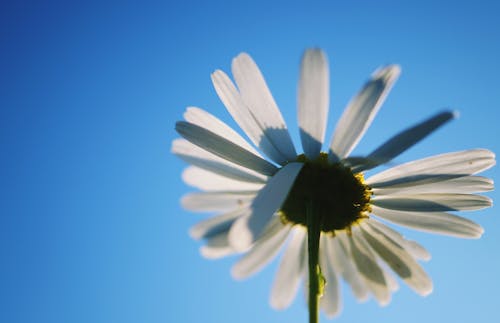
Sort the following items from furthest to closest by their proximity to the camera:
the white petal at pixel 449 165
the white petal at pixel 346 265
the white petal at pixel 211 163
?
1. the white petal at pixel 346 265
2. the white petal at pixel 449 165
3. the white petal at pixel 211 163

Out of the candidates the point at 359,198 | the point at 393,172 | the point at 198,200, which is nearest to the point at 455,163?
the point at 393,172

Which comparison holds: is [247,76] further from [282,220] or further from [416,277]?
[416,277]

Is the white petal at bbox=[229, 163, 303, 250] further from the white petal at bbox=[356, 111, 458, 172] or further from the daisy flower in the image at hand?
the white petal at bbox=[356, 111, 458, 172]

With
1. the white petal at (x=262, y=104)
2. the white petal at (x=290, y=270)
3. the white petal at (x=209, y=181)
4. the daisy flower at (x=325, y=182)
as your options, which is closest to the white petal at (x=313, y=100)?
the daisy flower at (x=325, y=182)

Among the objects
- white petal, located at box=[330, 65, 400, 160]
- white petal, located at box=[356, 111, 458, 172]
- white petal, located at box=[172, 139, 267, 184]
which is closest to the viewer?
white petal, located at box=[356, 111, 458, 172]

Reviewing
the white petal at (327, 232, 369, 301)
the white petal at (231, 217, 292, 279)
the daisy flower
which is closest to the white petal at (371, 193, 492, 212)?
the daisy flower

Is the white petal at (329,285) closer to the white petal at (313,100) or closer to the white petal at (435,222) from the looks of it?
the white petal at (435,222)

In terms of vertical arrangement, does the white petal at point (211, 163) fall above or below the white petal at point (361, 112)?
below

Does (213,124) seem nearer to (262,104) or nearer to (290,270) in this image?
(262,104)

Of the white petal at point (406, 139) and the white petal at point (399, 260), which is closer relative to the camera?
the white petal at point (406, 139)
